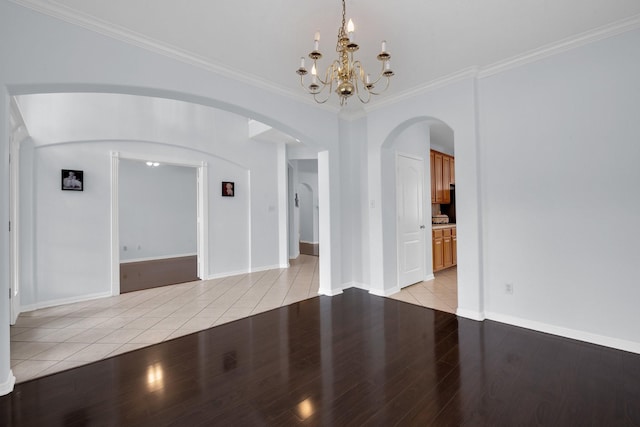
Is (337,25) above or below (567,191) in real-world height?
above

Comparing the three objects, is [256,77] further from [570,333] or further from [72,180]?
[570,333]

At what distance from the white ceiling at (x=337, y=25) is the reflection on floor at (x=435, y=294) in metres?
2.93

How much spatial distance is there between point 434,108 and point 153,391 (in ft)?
13.2

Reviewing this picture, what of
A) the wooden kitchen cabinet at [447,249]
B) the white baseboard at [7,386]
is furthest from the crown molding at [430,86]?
the white baseboard at [7,386]

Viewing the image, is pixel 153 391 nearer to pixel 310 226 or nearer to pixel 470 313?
pixel 470 313

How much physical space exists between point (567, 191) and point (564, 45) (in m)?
1.41

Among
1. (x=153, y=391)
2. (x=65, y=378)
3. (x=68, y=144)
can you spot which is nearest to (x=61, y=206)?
(x=68, y=144)

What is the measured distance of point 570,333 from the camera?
2.84m

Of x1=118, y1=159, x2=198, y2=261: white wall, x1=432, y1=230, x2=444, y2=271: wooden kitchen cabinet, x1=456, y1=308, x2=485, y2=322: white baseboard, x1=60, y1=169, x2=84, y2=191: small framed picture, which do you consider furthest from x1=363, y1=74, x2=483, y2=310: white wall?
x1=118, y1=159, x2=198, y2=261: white wall

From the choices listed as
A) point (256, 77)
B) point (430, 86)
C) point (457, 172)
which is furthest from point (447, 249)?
point (256, 77)

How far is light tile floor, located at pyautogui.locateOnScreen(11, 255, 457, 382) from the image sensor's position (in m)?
2.68

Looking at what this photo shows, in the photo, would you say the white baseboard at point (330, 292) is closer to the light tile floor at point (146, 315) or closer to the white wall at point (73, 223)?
the light tile floor at point (146, 315)

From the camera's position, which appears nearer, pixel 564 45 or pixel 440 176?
pixel 564 45

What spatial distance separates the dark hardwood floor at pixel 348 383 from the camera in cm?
180
